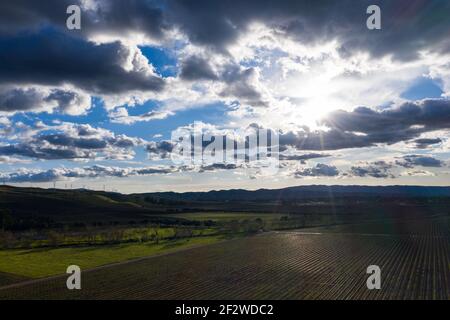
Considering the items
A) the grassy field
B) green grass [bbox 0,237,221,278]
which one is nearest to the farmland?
green grass [bbox 0,237,221,278]

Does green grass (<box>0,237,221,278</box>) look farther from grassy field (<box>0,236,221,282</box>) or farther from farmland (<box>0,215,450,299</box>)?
farmland (<box>0,215,450,299</box>)

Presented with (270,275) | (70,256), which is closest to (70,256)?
(70,256)

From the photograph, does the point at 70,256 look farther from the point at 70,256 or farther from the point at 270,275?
the point at 270,275

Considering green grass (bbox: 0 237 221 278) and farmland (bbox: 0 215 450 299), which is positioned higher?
farmland (bbox: 0 215 450 299)

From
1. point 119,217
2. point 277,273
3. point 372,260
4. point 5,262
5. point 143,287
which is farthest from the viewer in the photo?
point 119,217
